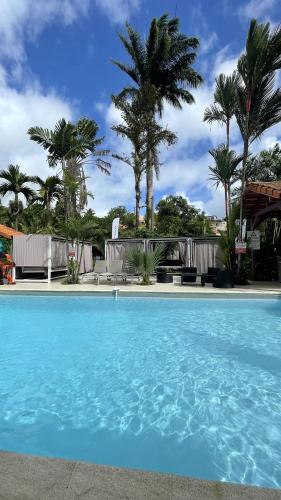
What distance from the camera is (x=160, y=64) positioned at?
21.0m

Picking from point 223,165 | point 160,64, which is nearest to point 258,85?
point 223,165

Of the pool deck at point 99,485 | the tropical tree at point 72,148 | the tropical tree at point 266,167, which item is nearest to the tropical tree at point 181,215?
the tropical tree at point 266,167

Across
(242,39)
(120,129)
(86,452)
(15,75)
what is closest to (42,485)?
(86,452)

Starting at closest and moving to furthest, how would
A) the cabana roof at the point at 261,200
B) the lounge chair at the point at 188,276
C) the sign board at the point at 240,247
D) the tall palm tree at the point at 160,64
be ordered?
the cabana roof at the point at 261,200
the sign board at the point at 240,247
the lounge chair at the point at 188,276
the tall palm tree at the point at 160,64

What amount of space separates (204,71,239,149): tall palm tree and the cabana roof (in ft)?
7.07

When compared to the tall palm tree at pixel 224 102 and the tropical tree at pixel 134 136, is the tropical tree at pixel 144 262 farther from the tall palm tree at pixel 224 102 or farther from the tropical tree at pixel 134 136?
the tropical tree at pixel 134 136

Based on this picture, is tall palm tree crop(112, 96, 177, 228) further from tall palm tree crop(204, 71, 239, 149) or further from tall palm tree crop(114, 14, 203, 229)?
tall palm tree crop(204, 71, 239, 149)

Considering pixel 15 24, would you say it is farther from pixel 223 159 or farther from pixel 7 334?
pixel 7 334

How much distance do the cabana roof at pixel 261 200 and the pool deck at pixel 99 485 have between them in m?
9.91

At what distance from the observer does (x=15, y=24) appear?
404 inches

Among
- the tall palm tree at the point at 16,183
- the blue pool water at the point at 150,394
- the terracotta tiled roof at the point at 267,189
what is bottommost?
the blue pool water at the point at 150,394

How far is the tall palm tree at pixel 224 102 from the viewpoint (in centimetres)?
1234

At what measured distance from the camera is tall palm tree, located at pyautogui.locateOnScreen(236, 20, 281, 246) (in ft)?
37.0

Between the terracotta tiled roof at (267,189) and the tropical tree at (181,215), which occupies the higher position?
the tropical tree at (181,215)
